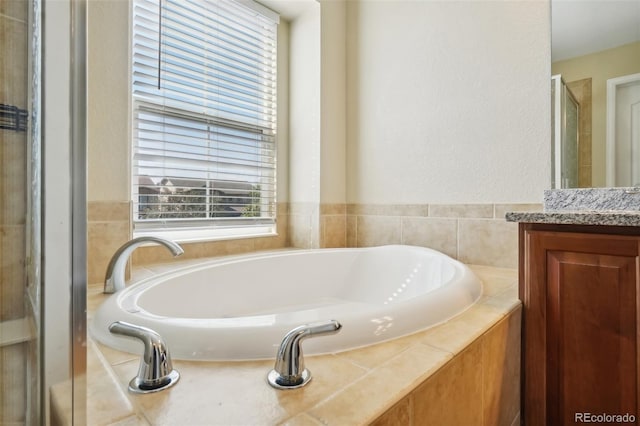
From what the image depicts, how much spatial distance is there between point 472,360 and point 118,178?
1.39 meters

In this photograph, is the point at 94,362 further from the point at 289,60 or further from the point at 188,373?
the point at 289,60

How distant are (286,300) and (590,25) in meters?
1.81

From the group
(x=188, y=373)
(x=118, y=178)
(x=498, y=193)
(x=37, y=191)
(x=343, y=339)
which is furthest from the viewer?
(x=498, y=193)

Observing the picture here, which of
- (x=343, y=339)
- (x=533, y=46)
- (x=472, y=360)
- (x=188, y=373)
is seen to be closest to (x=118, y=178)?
(x=188, y=373)

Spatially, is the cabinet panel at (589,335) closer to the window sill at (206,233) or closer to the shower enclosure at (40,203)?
the shower enclosure at (40,203)

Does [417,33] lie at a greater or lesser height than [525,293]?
greater

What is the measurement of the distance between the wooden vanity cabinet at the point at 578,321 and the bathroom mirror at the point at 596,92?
0.58 meters

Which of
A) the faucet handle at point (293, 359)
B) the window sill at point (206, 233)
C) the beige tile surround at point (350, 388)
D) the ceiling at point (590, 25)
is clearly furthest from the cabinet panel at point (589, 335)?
the window sill at point (206, 233)

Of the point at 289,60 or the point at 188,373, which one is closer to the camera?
the point at 188,373

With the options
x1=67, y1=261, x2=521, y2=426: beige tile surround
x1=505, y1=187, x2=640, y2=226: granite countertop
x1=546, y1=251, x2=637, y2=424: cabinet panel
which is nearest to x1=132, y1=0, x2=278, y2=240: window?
x1=67, y1=261, x2=521, y2=426: beige tile surround

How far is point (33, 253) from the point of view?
14.8 inches

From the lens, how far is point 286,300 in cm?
164

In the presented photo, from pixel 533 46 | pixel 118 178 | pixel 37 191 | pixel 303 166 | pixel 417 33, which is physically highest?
pixel 417 33

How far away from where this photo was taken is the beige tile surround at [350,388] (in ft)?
1.65
